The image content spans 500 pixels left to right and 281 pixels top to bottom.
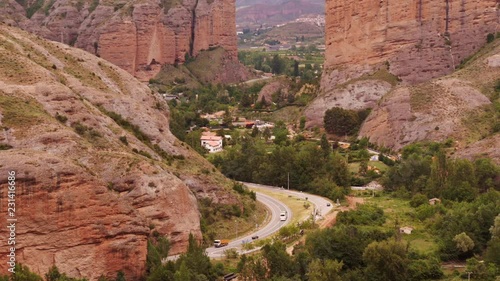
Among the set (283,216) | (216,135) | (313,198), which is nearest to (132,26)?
(216,135)

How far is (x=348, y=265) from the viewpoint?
2020 inches

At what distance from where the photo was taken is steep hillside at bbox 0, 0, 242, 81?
14900cm

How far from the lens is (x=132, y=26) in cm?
14962

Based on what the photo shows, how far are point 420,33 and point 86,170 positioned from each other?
6986 cm

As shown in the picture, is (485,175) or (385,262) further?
(485,175)

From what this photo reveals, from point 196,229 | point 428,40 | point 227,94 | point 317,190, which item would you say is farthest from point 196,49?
point 196,229

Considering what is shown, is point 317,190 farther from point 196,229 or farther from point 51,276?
point 51,276

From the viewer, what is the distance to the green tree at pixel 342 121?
337ft

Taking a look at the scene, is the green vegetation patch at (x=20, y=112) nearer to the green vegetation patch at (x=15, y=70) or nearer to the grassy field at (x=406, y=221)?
the green vegetation patch at (x=15, y=70)

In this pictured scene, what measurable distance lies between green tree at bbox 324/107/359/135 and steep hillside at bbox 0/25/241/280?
125ft

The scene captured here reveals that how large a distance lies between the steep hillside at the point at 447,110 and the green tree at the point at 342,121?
76.7 inches

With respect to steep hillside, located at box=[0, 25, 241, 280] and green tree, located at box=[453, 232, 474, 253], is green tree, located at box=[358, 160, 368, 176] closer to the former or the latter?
steep hillside, located at box=[0, 25, 241, 280]

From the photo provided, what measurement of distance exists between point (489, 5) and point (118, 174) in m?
68.3

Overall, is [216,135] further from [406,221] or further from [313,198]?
[406,221]
